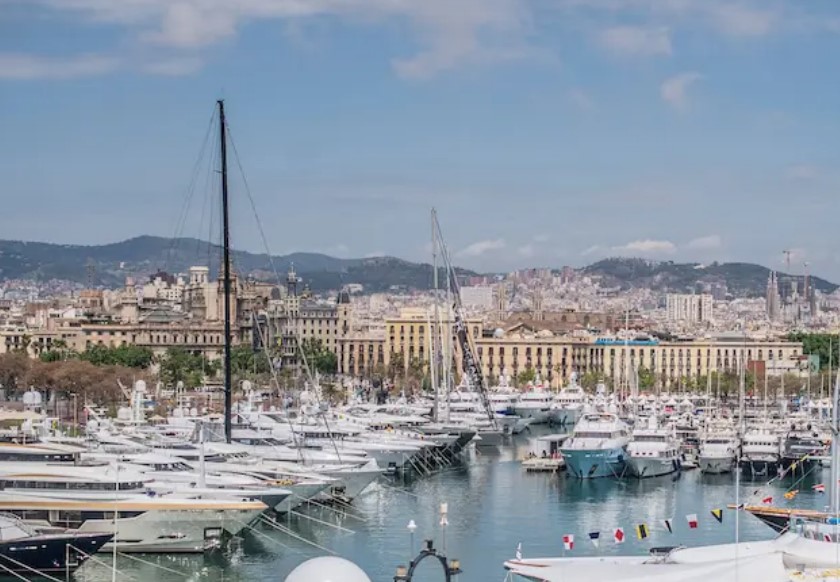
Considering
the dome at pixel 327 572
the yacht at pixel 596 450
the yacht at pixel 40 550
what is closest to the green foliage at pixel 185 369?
the yacht at pixel 596 450

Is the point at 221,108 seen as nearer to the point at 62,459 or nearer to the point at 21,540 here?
the point at 62,459

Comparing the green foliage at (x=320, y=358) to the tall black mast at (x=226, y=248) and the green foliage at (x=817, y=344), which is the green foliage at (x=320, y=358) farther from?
the tall black mast at (x=226, y=248)

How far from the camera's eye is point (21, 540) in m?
31.1

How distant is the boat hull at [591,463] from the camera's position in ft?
172

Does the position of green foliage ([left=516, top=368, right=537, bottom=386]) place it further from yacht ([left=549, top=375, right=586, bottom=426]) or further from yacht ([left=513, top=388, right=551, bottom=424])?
yacht ([left=513, top=388, right=551, bottom=424])

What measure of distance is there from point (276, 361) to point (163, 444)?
5458cm

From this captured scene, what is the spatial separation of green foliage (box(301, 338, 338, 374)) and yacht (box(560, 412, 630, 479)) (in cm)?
4823

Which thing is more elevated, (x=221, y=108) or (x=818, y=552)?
(x=221, y=108)

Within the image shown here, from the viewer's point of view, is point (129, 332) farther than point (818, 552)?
Yes

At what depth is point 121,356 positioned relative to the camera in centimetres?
9950

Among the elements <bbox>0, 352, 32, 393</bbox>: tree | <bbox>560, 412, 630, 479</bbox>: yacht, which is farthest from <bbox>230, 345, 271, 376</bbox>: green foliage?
<bbox>560, 412, 630, 479</bbox>: yacht

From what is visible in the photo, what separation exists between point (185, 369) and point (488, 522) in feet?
184

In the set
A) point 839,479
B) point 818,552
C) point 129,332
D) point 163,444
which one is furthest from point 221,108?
point 129,332

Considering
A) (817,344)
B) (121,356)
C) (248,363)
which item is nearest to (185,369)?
(248,363)
